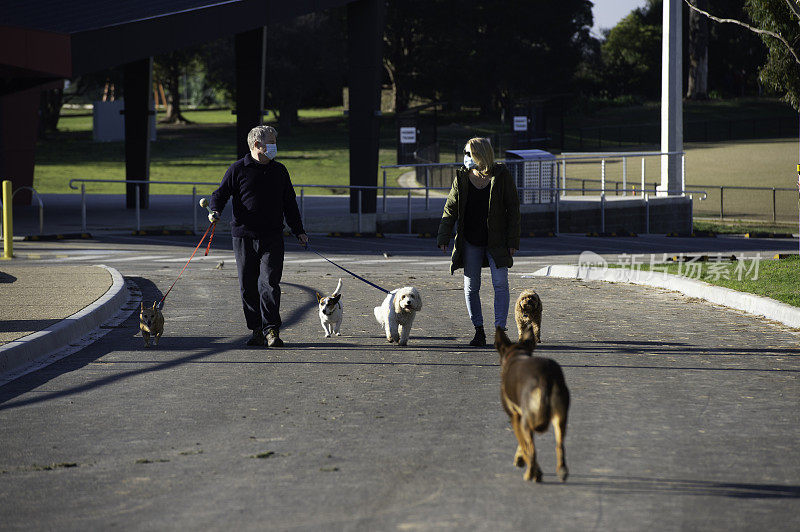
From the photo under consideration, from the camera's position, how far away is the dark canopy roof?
21.9 meters

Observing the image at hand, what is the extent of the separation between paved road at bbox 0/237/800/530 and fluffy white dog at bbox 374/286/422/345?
0.18 m

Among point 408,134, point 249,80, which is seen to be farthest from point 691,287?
point 408,134

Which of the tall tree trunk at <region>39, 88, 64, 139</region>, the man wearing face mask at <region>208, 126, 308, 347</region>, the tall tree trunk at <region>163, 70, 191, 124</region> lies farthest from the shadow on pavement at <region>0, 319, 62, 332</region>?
the tall tree trunk at <region>163, 70, 191, 124</region>

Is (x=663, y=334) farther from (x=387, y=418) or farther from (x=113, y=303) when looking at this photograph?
(x=113, y=303)

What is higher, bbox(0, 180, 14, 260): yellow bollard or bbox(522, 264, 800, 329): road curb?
bbox(0, 180, 14, 260): yellow bollard

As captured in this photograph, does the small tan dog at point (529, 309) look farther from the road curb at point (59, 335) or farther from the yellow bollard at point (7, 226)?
the yellow bollard at point (7, 226)

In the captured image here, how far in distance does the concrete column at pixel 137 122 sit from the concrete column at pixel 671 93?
15675 millimetres

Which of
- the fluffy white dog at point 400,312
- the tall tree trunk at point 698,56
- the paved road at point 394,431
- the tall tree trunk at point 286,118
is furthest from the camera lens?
the tall tree trunk at point 698,56

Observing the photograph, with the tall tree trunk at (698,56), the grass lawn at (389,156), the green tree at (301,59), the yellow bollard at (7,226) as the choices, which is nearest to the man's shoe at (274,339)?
the yellow bollard at (7,226)

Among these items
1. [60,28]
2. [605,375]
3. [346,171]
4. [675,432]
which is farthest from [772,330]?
[346,171]

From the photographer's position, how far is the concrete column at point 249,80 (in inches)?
1241

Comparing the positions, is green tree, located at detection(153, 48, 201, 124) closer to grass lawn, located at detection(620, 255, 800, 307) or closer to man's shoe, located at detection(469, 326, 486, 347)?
grass lawn, located at detection(620, 255, 800, 307)

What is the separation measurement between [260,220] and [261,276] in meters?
0.53

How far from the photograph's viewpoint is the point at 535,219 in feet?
95.6
